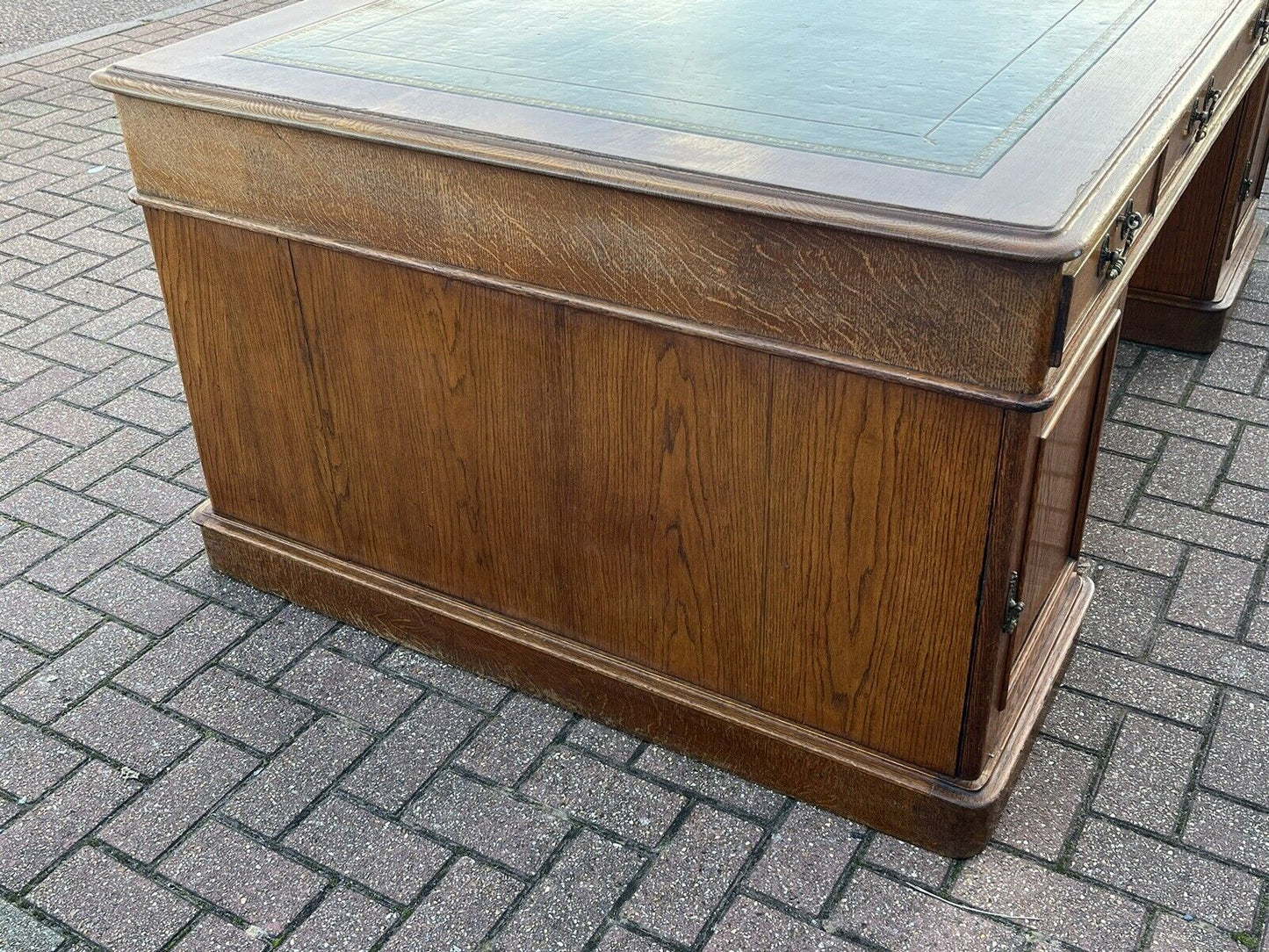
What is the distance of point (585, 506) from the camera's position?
2176mm

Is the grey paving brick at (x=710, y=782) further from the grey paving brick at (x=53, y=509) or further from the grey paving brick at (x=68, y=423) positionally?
the grey paving brick at (x=68, y=423)

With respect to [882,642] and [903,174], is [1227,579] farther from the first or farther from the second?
[903,174]

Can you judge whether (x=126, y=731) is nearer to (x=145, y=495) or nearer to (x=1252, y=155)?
(x=145, y=495)

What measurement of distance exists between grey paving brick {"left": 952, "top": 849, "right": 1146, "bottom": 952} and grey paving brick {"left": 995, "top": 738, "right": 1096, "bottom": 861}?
0.05 m

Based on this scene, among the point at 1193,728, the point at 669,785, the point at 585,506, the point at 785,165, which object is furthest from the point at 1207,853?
the point at 785,165

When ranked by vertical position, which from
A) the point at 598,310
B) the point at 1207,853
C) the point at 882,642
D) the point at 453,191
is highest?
the point at 453,191

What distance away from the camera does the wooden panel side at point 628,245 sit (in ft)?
5.39

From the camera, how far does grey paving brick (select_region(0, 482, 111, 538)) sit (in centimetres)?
295

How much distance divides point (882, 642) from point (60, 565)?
6.26 ft

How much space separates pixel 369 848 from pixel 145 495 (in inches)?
52.7

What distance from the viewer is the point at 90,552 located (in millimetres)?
2854

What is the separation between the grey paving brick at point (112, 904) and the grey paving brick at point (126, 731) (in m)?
0.23

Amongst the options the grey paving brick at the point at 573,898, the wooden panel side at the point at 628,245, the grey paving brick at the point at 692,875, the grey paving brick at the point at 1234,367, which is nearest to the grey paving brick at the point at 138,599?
the wooden panel side at the point at 628,245

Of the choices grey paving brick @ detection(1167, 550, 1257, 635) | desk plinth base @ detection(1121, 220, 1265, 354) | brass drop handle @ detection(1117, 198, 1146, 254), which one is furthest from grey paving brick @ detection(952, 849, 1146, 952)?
desk plinth base @ detection(1121, 220, 1265, 354)
